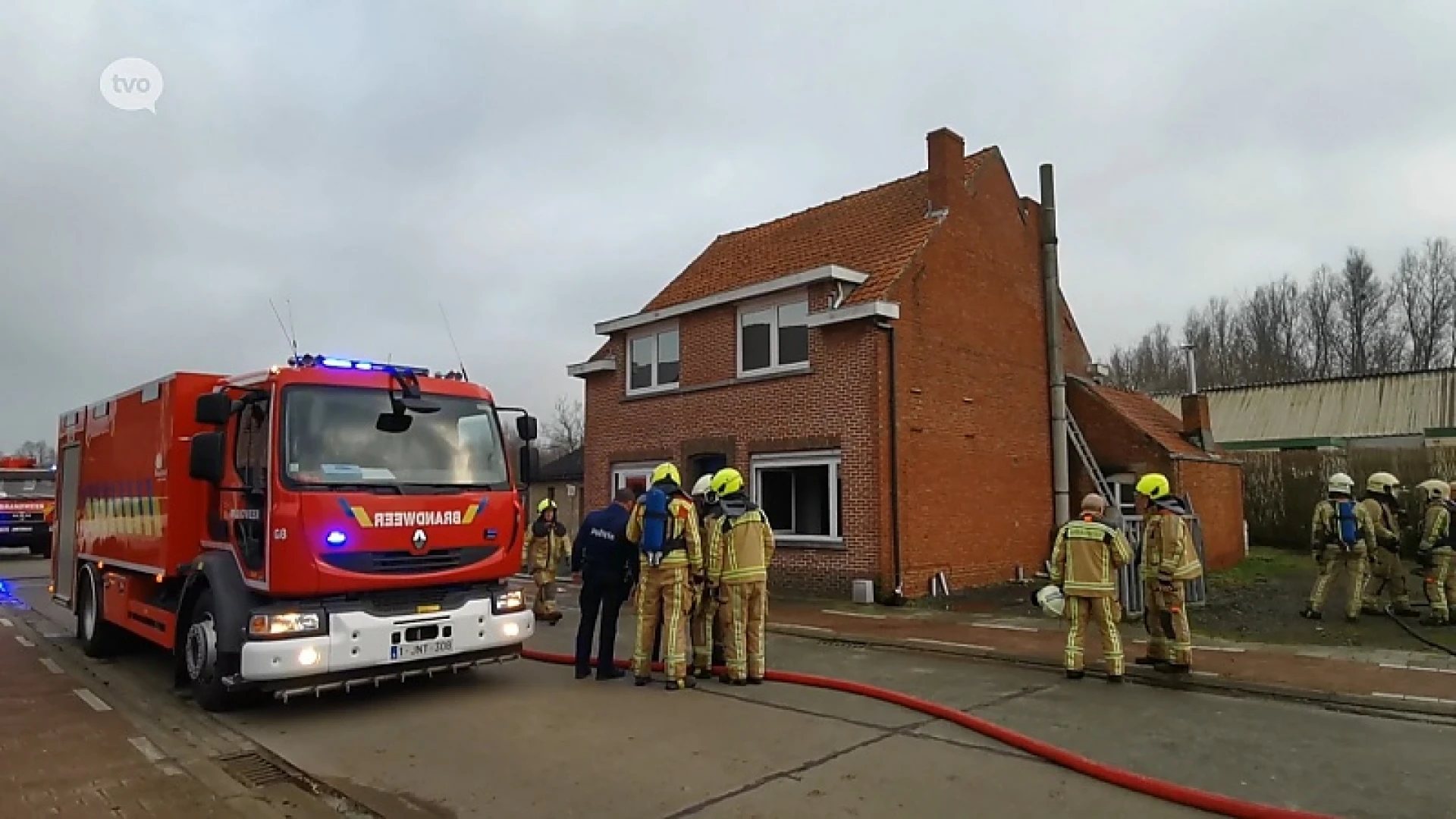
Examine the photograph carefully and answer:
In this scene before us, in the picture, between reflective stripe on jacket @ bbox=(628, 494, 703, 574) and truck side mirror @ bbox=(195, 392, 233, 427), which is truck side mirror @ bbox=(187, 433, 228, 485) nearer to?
truck side mirror @ bbox=(195, 392, 233, 427)

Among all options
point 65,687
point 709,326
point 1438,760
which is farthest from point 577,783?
point 709,326

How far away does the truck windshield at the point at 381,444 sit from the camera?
7086 millimetres

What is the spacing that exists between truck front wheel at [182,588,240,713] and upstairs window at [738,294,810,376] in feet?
32.7

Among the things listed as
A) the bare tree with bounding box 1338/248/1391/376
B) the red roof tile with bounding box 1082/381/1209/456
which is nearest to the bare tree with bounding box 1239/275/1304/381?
the bare tree with bounding box 1338/248/1391/376

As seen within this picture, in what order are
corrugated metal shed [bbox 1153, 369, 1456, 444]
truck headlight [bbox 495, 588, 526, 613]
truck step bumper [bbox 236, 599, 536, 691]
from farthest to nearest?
corrugated metal shed [bbox 1153, 369, 1456, 444]
truck headlight [bbox 495, 588, 526, 613]
truck step bumper [bbox 236, 599, 536, 691]

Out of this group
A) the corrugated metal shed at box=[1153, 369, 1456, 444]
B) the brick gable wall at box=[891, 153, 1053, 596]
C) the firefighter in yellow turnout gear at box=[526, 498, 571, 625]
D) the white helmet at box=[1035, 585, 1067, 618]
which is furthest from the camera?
the corrugated metal shed at box=[1153, 369, 1456, 444]

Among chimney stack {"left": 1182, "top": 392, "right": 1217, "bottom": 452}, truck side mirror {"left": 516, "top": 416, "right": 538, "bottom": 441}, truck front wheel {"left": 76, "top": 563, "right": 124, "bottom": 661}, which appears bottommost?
truck front wheel {"left": 76, "top": 563, "right": 124, "bottom": 661}

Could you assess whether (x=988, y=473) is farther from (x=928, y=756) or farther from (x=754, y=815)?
(x=754, y=815)

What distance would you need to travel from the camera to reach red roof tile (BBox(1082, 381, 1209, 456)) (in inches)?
725

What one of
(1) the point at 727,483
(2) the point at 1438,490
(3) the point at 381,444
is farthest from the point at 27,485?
(2) the point at 1438,490

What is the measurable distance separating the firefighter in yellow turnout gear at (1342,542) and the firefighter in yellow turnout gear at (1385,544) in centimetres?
18

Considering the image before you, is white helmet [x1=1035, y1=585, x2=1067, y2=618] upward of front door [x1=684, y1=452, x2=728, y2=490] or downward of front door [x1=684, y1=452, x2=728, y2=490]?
downward

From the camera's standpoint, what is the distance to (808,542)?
49.2 ft

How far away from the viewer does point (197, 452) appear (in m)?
7.40
